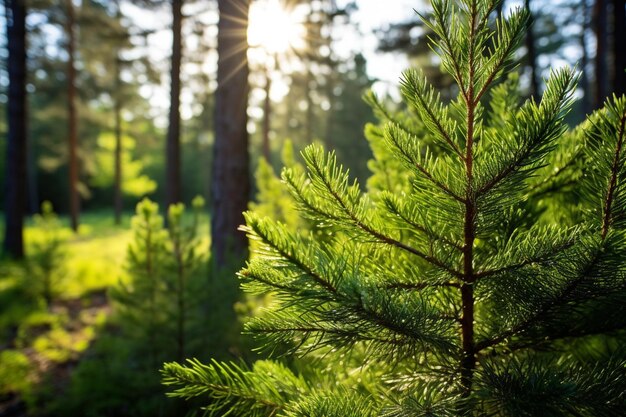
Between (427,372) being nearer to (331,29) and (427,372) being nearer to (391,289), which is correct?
(391,289)

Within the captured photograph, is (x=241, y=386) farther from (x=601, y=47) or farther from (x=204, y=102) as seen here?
(x=204, y=102)

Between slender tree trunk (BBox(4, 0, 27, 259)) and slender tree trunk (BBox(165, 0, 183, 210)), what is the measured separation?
11.6ft

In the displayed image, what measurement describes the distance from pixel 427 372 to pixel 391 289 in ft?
0.82

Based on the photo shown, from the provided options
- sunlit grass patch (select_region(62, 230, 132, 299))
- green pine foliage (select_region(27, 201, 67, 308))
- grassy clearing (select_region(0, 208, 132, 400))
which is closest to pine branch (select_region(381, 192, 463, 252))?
grassy clearing (select_region(0, 208, 132, 400))

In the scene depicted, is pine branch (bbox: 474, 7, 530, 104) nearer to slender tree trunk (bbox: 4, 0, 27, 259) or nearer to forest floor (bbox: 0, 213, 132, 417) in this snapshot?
forest floor (bbox: 0, 213, 132, 417)

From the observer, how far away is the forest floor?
14.2 ft

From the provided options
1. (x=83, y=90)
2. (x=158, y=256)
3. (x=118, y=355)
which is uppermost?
(x=83, y=90)

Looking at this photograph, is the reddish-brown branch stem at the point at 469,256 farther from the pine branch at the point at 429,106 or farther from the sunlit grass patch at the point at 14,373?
the sunlit grass patch at the point at 14,373

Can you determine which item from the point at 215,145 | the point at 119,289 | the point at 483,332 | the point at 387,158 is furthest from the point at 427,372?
the point at 215,145

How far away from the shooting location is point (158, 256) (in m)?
2.97

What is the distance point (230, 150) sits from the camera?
14.5 ft

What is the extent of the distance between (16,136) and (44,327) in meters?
5.58

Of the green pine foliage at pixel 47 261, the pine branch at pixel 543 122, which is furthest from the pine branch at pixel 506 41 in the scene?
the green pine foliage at pixel 47 261

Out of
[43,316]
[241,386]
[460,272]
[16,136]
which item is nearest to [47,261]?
[43,316]
